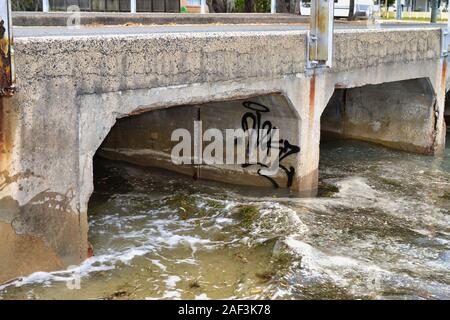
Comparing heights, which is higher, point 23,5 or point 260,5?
point 260,5

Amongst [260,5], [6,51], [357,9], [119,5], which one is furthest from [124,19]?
[260,5]

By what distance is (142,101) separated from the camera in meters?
6.78

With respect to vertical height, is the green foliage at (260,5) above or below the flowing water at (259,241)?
above

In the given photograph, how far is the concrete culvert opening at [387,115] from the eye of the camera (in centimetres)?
1311

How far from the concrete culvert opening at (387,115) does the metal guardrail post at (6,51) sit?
924 cm

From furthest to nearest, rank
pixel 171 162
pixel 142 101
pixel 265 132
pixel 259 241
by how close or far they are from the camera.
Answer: pixel 171 162, pixel 265 132, pixel 259 241, pixel 142 101

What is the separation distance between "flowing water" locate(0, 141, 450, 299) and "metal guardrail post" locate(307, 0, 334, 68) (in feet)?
6.93

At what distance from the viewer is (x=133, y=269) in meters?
6.87

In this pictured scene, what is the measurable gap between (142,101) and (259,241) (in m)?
2.30

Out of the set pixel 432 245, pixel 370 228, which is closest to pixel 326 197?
pixel 370 228

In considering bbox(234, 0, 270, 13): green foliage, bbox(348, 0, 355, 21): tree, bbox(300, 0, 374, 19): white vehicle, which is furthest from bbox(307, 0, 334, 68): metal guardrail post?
bbox(234, 0, 270, 13): green foliage

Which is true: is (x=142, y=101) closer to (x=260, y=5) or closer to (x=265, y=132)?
(x=265, y=132)

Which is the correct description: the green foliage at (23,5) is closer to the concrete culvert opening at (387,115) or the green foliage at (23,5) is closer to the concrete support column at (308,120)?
the concrete culvert opening at (387,115)

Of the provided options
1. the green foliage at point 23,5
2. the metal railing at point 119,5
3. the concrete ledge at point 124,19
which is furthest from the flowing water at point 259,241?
the green foliage at point 23,5
